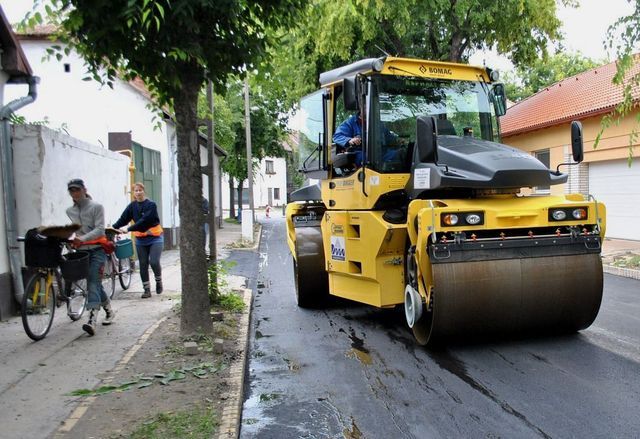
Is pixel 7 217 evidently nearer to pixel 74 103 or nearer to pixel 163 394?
pixel 163 394

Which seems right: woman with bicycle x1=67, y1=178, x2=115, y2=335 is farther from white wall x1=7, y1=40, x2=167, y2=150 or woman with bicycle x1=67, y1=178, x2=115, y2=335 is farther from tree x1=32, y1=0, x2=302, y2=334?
white wall x1=7, y1=40, x2=167, y2=150

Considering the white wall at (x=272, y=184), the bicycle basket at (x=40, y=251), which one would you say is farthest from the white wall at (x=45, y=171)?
the white wall at (x=272, y=184)

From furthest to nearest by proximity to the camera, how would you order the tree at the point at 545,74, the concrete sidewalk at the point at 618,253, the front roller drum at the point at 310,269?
the tree at the point at 545,74 < the concrete sidewalk at the point at 618,253 < the front roller drum at the point at 310,269

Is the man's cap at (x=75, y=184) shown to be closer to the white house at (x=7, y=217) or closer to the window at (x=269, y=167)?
the white house at (x=7, y=217)

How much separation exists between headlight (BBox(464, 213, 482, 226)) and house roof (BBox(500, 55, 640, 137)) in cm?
1181

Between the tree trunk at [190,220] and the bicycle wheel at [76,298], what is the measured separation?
5.42 ft

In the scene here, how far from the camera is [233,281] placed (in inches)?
411

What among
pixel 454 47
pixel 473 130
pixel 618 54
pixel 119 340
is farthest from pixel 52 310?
pixel 454 47

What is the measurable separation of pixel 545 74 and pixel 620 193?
83.2 feet

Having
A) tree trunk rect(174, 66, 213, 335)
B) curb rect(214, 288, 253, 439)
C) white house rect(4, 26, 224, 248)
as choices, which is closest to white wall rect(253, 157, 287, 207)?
white house rect(4, 26, 224, 248)

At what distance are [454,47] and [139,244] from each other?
478 inches

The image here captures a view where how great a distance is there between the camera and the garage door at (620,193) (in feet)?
49.0

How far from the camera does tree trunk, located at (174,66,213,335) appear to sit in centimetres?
557

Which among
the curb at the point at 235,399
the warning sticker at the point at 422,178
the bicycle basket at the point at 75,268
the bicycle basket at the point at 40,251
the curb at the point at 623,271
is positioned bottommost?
the curb at the point at 235,399
